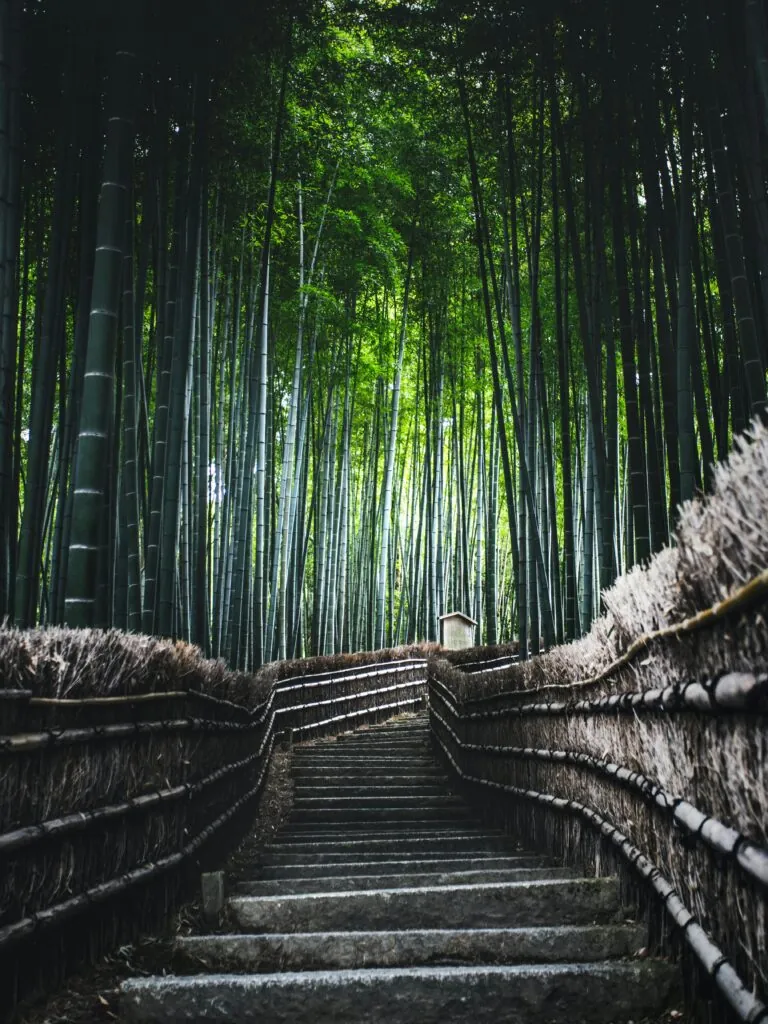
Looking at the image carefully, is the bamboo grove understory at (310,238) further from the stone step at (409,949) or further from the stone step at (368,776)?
the stone step at (409,949)

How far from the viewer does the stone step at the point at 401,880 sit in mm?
2633

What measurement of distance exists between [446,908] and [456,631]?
7.90 m

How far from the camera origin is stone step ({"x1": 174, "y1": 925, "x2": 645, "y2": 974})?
6.48 feet

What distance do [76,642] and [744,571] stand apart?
141cm

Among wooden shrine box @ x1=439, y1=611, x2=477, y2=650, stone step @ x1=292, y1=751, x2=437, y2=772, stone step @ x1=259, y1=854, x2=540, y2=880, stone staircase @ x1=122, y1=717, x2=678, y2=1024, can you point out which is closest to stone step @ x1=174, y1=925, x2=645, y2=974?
stone staircase @ x1=122, y1=717, x2=678, y2=1024

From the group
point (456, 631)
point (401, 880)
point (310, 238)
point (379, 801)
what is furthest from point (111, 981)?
point (456, 631)

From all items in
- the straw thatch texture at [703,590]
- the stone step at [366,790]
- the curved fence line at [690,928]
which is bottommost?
the stone step at [366,790]

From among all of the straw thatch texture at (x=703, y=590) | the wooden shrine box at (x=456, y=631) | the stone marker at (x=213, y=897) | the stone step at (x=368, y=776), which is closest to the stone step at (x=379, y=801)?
the stone step at (x=368, y=776)

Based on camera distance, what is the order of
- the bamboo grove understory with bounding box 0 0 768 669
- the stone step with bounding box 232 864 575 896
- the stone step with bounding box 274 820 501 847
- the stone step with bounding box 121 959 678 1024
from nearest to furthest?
the stone step with bounding box 121 959 678 1024 → the stone step with bounding box 232 864 575 896 → the bamboo grove understory with bounding box 0 0 768 669 → the stone step with bounding box 274 820 501 847

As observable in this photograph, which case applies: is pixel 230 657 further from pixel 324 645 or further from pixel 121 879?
pixel 324 645

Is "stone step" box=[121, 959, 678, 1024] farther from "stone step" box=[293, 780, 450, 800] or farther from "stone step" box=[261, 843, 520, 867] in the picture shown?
"stone step" box=[293, 780, 450, 800]

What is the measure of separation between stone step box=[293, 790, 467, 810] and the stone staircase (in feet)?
3.56

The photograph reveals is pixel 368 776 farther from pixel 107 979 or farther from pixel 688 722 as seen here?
pixel 688 722

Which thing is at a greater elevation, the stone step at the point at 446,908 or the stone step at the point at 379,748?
the stone step at the point at 379,748
